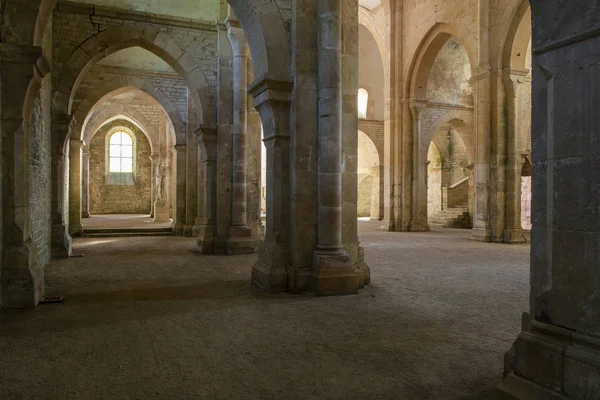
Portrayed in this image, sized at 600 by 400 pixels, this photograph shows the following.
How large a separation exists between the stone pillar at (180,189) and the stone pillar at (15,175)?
9.84 m

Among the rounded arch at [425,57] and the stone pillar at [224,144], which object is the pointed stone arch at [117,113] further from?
the stone pillar at [224,144]

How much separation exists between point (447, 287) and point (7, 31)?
6.03 m

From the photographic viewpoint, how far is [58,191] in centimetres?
941

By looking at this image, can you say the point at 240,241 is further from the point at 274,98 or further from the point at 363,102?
the point at 363,102

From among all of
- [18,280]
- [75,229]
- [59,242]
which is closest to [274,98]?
[18,280]

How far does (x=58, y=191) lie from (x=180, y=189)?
5.87m

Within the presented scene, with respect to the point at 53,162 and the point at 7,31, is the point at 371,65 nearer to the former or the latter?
the point at 53,162

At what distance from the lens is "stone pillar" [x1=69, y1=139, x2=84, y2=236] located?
13.4 meters

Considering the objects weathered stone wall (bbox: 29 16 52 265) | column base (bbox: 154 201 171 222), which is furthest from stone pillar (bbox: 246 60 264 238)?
column base (bbox: 154 201 171 222)

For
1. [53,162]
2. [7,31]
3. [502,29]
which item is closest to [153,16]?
[53,162]

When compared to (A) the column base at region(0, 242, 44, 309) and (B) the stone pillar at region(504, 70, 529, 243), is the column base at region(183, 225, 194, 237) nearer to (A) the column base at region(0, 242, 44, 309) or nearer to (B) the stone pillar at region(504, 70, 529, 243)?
(B) the stone pillar at region(504, 70, 529, 243)

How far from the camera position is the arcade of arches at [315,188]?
2.48 m

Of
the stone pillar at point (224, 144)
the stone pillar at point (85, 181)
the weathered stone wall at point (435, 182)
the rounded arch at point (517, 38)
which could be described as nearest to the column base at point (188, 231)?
the stone pillar at point (224, 144)

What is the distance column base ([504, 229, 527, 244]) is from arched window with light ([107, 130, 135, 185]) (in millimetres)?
22562
